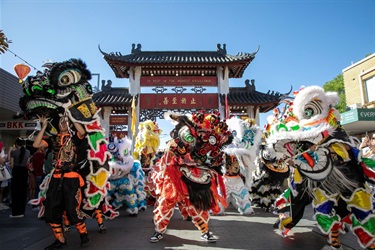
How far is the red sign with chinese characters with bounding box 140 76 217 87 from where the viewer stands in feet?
46.0

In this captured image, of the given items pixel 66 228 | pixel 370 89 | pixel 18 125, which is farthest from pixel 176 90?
pixel 370 89

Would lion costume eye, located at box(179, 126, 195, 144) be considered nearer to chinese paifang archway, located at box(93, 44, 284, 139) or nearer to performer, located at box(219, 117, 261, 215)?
performer, located at box(219, 117, 261, 215)

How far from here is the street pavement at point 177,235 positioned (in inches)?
127

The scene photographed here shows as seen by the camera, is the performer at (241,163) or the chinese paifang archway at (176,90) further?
the chinese paifang archway at (176,90)

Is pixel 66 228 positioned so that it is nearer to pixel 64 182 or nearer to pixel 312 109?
pixel 64 182

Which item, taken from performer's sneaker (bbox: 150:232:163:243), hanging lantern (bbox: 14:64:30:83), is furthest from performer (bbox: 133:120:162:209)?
performer's sneaker (bbox: 150:232:163:243)

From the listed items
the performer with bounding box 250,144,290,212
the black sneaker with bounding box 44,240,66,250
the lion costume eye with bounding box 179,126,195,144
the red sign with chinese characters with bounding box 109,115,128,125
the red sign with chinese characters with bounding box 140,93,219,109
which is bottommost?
the black sneaker with bounding box 44,240,66,250

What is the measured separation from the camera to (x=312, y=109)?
3.00 metres

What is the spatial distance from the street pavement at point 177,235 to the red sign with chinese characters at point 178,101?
9.19 metres

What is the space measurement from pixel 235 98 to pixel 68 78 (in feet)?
38.3

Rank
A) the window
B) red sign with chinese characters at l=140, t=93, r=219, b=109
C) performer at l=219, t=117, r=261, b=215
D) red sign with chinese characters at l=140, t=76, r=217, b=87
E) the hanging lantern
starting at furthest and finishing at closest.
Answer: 1. the window
2. red sign with chinese characters at l=140, t=76, r=217, b=87
3. red sign with chinese characters at l=140, t=93, r=219, b=109
4. performer at l=219, t=117, r=261, b=215
5. the hanging lantern

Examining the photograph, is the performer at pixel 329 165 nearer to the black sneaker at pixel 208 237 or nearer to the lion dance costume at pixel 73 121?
the black sneaker at pixel 208 237

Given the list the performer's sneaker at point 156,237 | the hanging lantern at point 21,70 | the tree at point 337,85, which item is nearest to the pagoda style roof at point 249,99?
the hanging lantern at point 21,70

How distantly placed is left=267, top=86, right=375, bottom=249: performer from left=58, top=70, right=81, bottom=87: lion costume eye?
8.04 ft
